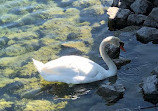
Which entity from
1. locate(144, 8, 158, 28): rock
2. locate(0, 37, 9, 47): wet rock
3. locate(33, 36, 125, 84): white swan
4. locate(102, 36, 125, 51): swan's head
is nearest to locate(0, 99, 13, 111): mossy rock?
locate(33, 36, 125, 84): white swan

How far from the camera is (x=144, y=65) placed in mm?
7445

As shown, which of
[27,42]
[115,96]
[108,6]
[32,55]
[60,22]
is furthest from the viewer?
[108,6]

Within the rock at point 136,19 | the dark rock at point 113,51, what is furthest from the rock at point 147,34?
the dark rock at point 113,51

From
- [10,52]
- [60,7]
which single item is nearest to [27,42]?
[10,52]

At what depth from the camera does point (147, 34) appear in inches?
338

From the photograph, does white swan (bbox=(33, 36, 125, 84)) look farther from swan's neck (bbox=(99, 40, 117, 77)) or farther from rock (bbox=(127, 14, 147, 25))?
rock (bbox=(127, 14, 147, 25))

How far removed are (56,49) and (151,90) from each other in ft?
11.3

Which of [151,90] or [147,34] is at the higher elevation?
[147,34]

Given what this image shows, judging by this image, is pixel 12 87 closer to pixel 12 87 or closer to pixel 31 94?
pixel 12 87

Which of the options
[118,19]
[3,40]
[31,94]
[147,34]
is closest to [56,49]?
[3,40]

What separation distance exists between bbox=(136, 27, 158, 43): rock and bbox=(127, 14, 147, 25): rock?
2.78 feet

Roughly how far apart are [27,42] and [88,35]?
1840mm

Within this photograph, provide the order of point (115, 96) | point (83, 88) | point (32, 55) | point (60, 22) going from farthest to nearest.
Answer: point (60, 22) → point (32, 55) → point (83, 88) → point (115, 96)

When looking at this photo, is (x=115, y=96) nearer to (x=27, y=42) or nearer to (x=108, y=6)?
(x=27, y=42)
